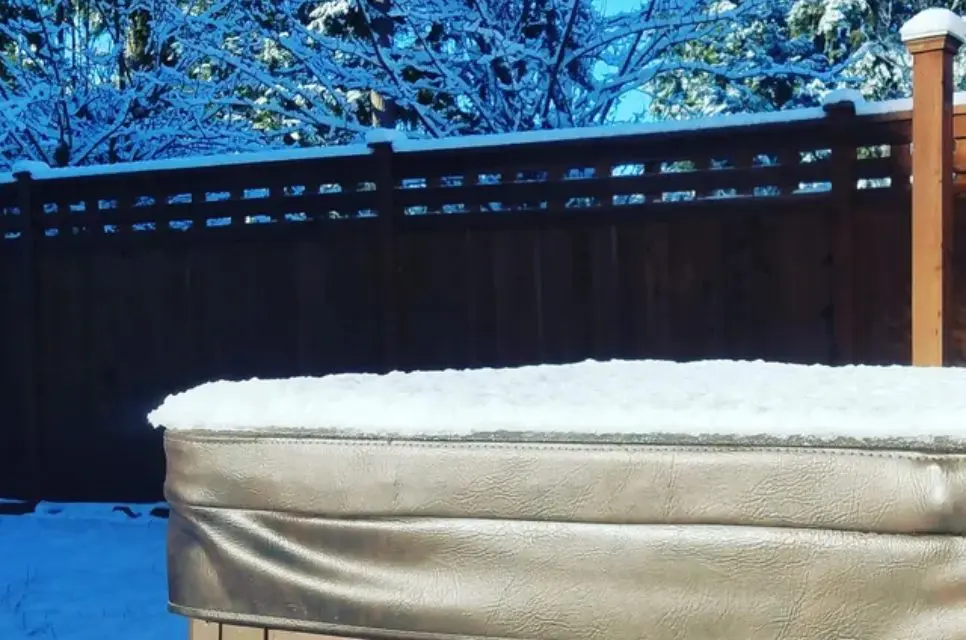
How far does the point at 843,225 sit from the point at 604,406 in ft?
11.0

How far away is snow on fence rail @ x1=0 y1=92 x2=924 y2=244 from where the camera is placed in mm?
4594

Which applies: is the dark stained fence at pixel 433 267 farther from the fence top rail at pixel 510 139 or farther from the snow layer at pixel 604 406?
the snow layer at pixel 604 406

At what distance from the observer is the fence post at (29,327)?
238 inches

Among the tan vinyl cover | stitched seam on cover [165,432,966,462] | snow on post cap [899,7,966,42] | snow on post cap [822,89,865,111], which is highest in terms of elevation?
snow on post cap [899,7,966,42]

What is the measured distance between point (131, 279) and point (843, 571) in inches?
202

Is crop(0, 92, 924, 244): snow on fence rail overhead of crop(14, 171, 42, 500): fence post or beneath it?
overhead

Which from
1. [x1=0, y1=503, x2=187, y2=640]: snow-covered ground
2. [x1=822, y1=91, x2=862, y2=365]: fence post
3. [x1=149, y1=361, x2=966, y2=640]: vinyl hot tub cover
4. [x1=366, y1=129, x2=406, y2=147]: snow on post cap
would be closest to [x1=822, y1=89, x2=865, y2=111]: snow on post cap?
[x1=822, y1=91, x2=862, y2=365]: fence post

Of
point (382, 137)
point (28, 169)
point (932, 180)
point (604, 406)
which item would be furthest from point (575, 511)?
point (28, 169)

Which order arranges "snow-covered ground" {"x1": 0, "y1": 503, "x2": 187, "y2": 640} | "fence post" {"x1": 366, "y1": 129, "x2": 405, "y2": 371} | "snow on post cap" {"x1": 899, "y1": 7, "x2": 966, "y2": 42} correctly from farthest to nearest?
"fence post" {"x1": 366, "y1": 129, "x2": 405, "y2": 371} → "snow-covered ground" {"x1": 0, "y1": 503, "x2": 187, "y2": 640} → "snow on post cap" {"x1": 899, "y1": 7, "x2": 966, "y2": 42}

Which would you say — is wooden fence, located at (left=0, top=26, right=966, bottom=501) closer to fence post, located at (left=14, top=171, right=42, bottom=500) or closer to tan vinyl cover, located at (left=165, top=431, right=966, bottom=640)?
fence post, located at (left=14, top=171, right=42, bottom=500)

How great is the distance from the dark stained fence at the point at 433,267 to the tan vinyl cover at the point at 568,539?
10.9ft

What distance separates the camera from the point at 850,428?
134 centimetres

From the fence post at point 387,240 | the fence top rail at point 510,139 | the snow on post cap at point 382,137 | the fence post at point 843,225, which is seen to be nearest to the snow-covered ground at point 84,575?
the fence post at point 387,240

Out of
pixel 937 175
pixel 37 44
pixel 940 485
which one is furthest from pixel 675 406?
pixel 37 44
